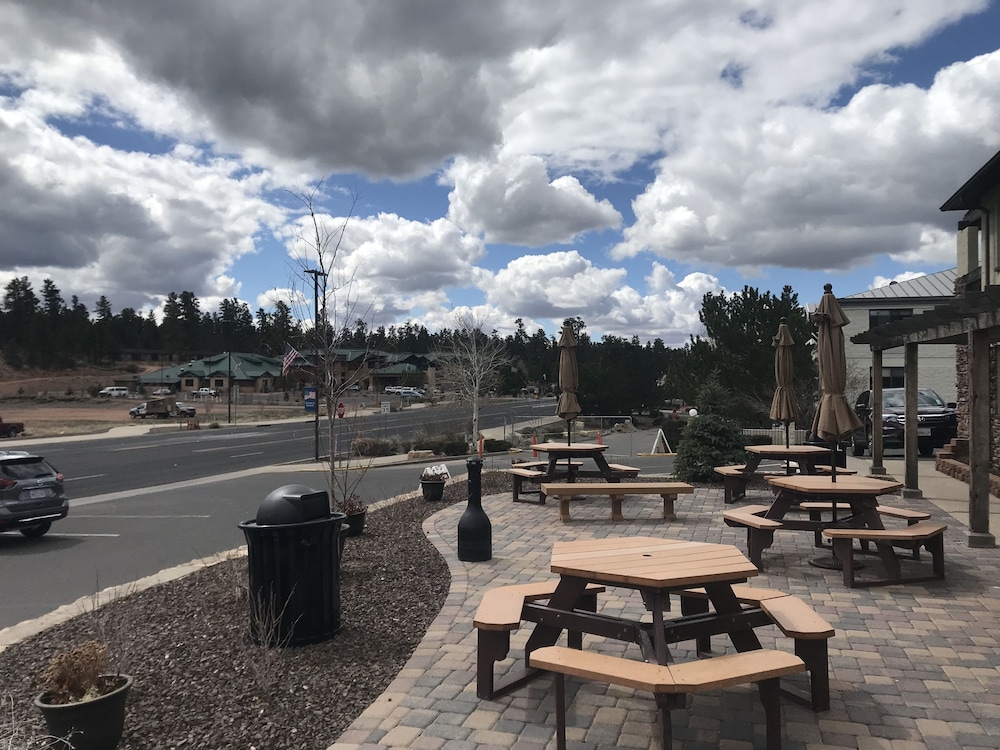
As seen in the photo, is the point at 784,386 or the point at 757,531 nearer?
the point at 757,531

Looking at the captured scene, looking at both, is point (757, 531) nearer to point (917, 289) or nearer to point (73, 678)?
point (73, 678)

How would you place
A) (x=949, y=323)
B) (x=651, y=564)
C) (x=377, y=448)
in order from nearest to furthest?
(x=651, y=564) → (x=949, y=323) → (x=377, y=448)

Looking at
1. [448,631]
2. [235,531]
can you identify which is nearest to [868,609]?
[448,631]

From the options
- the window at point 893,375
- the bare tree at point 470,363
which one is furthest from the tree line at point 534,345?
the window at point 893,375

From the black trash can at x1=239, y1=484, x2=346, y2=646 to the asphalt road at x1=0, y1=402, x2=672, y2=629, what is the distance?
2.58 meters

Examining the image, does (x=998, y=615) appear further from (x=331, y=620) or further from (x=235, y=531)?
(x=235, y=531)

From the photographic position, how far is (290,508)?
4.65 meters

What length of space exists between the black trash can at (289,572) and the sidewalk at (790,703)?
2.51 feet

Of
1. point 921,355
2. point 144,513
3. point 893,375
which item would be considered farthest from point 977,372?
point 921,355

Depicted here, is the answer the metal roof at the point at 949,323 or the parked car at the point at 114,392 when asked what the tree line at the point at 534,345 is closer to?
the metal roof at the point at 949,323

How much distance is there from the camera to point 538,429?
35.9 metres

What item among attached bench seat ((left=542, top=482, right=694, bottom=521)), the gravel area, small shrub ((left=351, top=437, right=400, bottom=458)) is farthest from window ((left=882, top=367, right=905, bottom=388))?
the gravel area

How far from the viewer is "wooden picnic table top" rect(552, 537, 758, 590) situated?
3572mm

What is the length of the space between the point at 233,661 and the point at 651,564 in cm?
263
